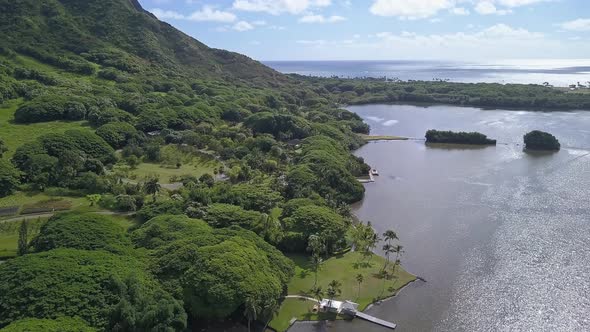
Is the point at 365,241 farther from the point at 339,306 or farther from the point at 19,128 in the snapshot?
the point at 19,128

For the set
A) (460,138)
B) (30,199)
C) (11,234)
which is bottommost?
(11,234)

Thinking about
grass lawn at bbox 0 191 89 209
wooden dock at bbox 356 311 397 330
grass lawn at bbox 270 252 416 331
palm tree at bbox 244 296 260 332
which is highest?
grass lawn at bbox 0 191 89 209

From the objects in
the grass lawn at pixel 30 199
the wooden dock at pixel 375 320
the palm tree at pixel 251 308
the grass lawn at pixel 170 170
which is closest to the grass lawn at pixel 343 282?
the wooden dock at pixel 375 320

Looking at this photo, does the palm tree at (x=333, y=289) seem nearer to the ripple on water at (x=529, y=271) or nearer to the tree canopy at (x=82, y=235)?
the ripple on water at (x=529, y=271)

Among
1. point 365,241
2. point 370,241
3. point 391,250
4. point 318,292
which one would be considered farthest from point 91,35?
point 318,292

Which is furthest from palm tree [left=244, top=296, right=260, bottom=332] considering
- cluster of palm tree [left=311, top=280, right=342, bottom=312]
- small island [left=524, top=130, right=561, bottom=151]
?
small island [left=524, top=130, right=561, bottom=151]

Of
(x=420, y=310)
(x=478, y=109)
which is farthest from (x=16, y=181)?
(x=478, y=109)

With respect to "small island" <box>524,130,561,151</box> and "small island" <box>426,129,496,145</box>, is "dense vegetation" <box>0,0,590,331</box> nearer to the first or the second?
"small island" <box>426,129,496,145</box>
